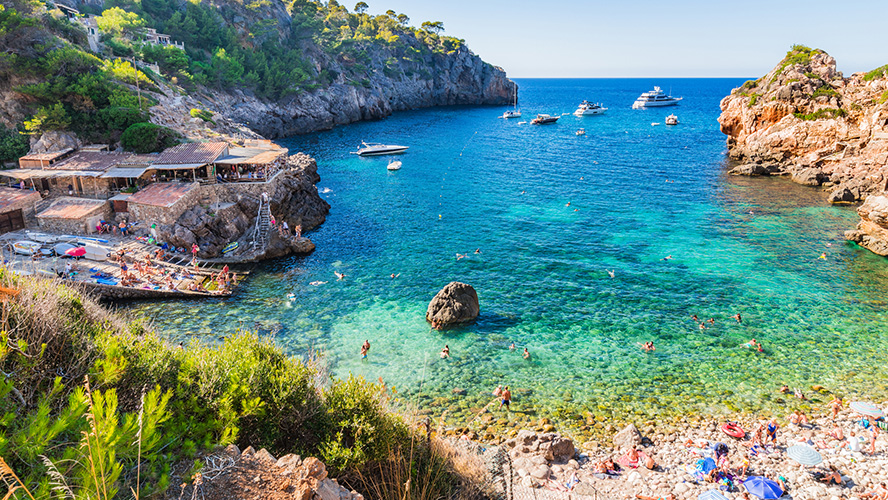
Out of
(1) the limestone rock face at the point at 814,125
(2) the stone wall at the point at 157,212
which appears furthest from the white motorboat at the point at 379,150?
(1) the limestone rock face at the point at 814,125

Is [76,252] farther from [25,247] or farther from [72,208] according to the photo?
[72,208]

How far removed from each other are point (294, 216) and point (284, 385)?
3605cm

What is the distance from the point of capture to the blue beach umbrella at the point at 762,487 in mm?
18212

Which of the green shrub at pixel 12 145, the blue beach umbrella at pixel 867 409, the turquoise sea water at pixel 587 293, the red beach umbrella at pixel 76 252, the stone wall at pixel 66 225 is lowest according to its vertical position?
the blue beach umbrella at pixel 867 409

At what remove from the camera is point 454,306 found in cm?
3167

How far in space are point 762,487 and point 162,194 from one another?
151 ft

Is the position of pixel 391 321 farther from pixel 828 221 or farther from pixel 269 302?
pixel 828 221

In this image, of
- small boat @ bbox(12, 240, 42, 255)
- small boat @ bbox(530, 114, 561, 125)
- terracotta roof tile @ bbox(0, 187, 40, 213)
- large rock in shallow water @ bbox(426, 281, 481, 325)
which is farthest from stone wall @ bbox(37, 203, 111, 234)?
small boat @ bbox(530, 114, 561, 125)

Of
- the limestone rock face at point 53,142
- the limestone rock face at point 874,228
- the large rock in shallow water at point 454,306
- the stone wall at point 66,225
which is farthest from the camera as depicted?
the limestone rock face at point 53,142

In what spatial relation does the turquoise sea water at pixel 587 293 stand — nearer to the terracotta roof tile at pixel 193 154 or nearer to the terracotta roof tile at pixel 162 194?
the terracotta roof tile at pixel 162 194

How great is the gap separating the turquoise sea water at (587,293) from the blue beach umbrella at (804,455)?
364cm

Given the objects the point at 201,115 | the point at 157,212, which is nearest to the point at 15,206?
the point at 157,212

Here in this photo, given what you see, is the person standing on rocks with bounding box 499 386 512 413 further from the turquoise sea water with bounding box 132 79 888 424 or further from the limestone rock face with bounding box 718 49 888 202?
the limestone rock face with bounding box 718 49 888 202

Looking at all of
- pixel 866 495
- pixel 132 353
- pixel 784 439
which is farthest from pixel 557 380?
pixel 132 353
